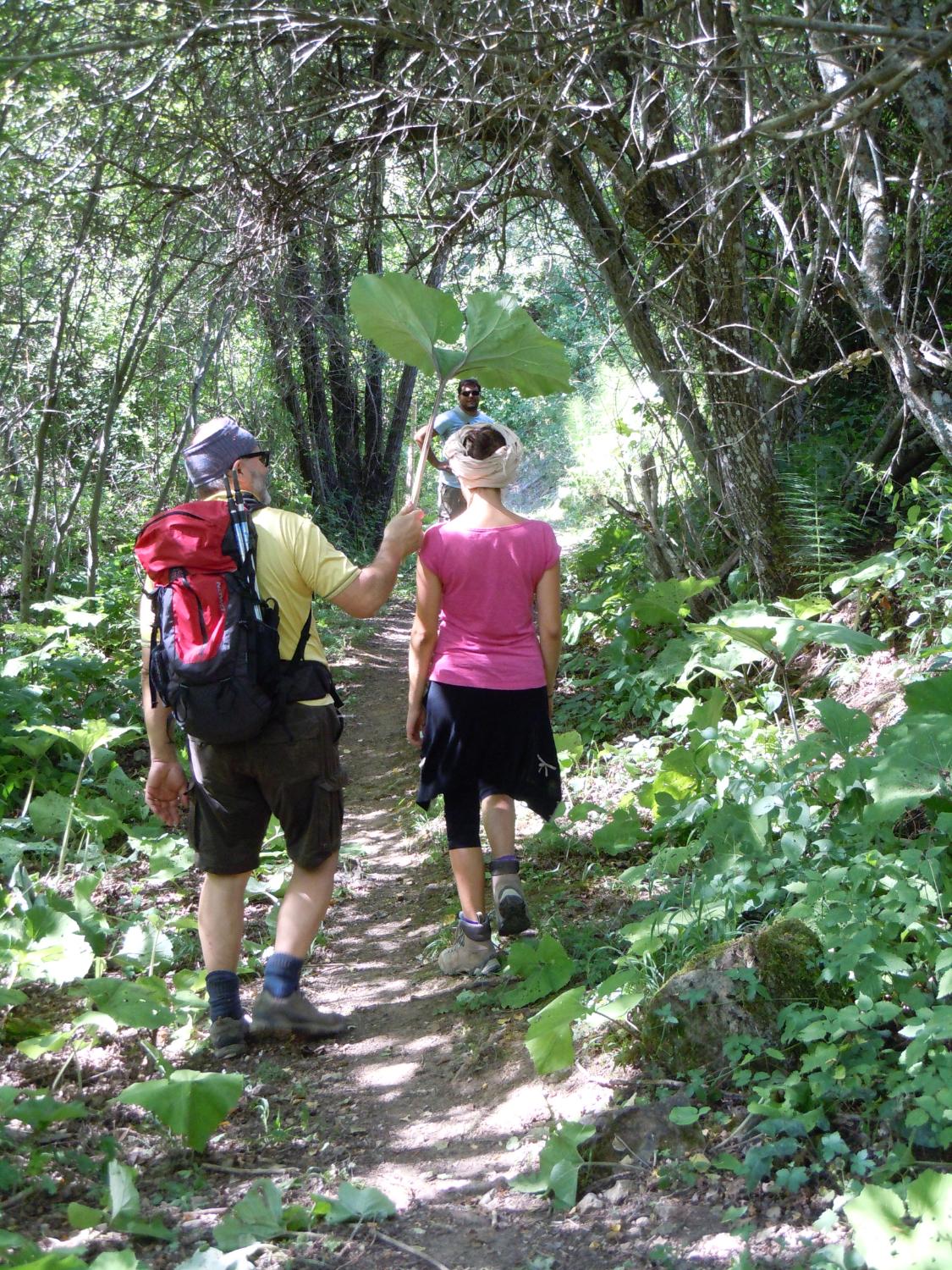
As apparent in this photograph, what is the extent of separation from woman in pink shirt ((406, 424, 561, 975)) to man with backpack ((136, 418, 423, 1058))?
1.29 feet

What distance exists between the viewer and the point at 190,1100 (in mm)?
2807

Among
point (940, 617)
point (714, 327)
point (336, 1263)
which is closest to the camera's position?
point (336, 1263)

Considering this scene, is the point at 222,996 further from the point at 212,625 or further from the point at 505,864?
the point at 212,625

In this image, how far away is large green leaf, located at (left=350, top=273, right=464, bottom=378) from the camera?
3689 mm

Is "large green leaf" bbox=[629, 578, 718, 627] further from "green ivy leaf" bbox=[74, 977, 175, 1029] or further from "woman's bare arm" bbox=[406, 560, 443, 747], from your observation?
"green ivy leaf" bbox=[74, 977, 175, 1029]

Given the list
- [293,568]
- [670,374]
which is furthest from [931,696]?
[670,374]

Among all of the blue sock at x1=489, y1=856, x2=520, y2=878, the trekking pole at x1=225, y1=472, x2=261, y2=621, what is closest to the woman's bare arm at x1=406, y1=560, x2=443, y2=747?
the blue sock at x1=489, y1=856, x2=520, y2=878

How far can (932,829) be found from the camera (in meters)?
3.60

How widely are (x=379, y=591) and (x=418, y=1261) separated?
1.85 meters

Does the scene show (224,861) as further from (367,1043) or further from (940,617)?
(940,617)

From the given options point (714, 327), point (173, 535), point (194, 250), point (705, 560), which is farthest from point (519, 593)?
point (194, 250)

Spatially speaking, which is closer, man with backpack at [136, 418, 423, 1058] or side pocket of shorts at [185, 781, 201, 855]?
man with backpack at [136, 418, 423, 1058]

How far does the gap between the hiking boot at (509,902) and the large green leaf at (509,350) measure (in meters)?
1.75

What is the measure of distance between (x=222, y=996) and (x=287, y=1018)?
0.23 meters
